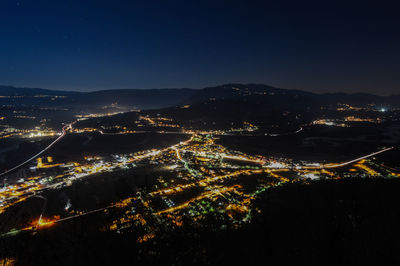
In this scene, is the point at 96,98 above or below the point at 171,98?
below

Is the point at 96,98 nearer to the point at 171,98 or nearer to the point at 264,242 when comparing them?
the point at 171,98

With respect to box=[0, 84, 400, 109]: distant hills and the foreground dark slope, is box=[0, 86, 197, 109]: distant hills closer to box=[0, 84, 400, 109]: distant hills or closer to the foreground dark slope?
box=[0, 84, 400, 109]: distant hills

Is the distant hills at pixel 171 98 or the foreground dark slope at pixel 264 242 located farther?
the distant hills at pixel 171 98

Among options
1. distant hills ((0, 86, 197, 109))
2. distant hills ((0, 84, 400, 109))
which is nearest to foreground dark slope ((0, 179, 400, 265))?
distant hills ((0, 84, 400, 109))

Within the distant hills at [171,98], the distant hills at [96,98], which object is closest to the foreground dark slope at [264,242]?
the distant hills at [171,98]

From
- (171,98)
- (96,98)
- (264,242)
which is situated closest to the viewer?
(264,242)

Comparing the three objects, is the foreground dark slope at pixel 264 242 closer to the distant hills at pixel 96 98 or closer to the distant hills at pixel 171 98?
the distant hills at pixel 171 98

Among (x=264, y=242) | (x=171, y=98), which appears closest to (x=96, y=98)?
(x=171, y=98)

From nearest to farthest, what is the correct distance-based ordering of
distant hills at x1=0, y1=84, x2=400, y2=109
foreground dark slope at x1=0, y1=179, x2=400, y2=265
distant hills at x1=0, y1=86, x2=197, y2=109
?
foreground dark slope at x1=0, y1=179, x2=400, y2=265
distant hills at x1=0, y1=84, x2=400, y2=109
distant hills at x1=0, y1=86, x2=197, y2=109
